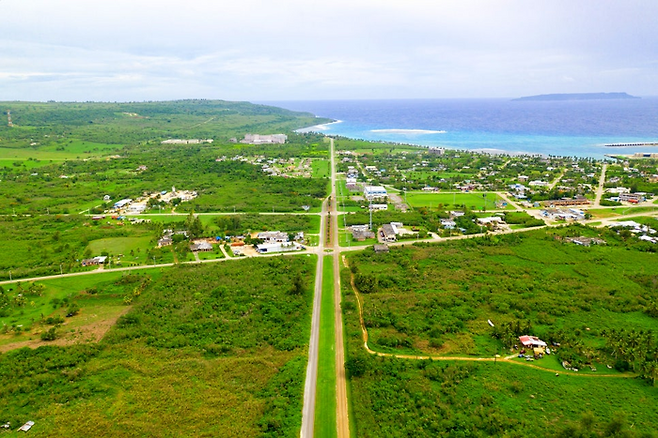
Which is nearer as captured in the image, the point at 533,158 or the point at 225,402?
the point at 225,402

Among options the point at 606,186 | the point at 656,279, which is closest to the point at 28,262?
the point at 656,279

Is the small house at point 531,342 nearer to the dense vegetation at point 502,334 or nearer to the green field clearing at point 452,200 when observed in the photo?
the dense vegetation at point 502,334

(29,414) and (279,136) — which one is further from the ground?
(279,136)

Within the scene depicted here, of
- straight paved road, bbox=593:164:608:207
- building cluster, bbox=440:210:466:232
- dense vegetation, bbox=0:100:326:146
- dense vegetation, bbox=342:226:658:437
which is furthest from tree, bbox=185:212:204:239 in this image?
dense vegetation, bbox=0:100:326:146

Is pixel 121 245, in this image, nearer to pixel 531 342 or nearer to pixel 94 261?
pixel 94 261

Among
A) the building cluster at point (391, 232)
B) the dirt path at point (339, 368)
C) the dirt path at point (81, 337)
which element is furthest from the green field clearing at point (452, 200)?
the dirt path at point (81, 337)

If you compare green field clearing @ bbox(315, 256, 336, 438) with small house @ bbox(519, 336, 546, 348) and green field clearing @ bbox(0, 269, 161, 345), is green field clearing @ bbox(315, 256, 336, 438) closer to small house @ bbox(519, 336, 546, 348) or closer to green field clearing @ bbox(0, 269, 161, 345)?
small house @ bbox(519, 336, 546, 348)

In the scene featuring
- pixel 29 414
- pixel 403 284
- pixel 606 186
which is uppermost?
pixel 606 186

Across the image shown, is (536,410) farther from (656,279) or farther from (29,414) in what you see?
(29,414)
